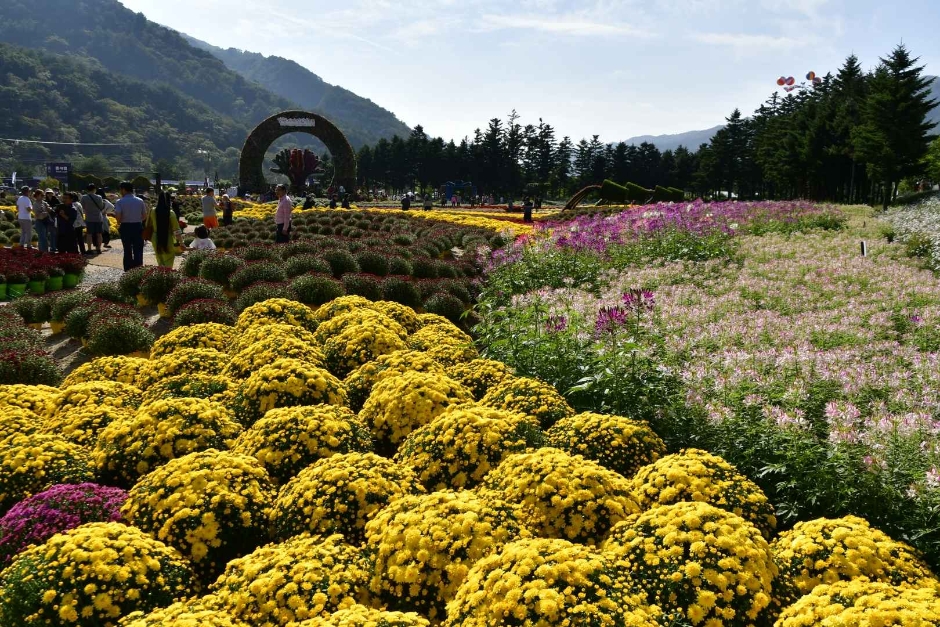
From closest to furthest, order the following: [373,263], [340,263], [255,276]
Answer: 1. [255,276]
2. [340,263]
3. [373,263]

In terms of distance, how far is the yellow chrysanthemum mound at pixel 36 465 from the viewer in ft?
13.3

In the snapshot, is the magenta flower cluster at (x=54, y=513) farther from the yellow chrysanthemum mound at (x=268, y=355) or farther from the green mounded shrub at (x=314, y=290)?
the green mounded shrub at (x=314, y=290)

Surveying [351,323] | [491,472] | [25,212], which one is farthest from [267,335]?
[25,212]

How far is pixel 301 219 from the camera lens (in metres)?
22.8

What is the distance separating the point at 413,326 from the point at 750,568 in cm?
556

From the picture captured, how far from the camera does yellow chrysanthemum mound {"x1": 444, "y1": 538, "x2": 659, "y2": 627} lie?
2.54 m

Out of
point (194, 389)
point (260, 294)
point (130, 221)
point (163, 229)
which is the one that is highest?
point (130, 221)

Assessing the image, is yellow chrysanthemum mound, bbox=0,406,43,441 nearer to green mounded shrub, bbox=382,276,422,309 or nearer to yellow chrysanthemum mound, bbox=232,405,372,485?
yellow chrysanthemum mound, bbox=232,405,372,485

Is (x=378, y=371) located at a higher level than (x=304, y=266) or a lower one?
lower

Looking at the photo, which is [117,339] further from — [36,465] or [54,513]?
[54,513]

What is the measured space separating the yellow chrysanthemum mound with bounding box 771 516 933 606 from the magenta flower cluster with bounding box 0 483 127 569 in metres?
3.70

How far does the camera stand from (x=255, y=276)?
10.2 meters

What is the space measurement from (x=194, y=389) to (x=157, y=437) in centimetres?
98

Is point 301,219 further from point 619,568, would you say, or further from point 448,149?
point 448,149
